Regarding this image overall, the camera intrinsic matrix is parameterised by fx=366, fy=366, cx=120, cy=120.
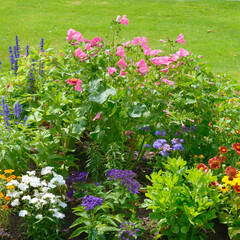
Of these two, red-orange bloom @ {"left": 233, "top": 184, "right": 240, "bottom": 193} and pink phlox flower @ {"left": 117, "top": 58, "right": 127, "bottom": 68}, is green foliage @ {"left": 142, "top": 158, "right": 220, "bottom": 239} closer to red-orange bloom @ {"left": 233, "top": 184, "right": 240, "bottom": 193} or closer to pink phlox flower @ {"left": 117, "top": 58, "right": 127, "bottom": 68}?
red-orange bloom @ {"left": 233, "top": 184, "right": 240, "bottom": 193}

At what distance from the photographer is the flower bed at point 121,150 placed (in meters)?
2.48

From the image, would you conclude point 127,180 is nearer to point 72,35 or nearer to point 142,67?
point 142,67

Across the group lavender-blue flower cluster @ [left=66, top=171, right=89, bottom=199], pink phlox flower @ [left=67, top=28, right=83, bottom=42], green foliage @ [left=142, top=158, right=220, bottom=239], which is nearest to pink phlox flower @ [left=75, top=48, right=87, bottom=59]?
pink phlox flower @ [left=67, top=28, right=83, bottom=42]

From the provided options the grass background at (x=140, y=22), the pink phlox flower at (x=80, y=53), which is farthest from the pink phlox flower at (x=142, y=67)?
the grass background at (x=140, y=22)

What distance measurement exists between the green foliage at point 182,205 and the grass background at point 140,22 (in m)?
5.96

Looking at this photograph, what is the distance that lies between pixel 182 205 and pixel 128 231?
0.43 metres

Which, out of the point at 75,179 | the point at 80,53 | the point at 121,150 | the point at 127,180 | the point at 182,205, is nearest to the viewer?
the point at 182,205

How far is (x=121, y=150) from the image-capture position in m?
3.42

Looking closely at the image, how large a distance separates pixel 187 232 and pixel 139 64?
1.33 meters

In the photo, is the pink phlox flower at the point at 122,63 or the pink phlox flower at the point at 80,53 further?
the pink phlox flower at the point at 80,53

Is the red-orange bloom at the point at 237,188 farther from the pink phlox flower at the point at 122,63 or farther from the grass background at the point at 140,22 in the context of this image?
the grass background at the point at 140,22

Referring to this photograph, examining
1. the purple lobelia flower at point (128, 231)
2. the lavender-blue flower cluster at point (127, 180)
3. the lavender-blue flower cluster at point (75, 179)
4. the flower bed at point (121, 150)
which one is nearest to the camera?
the purple lobelia flower at point (128, 231)

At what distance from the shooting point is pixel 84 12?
1545cm

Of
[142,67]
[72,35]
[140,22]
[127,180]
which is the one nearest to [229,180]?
[127,180]
